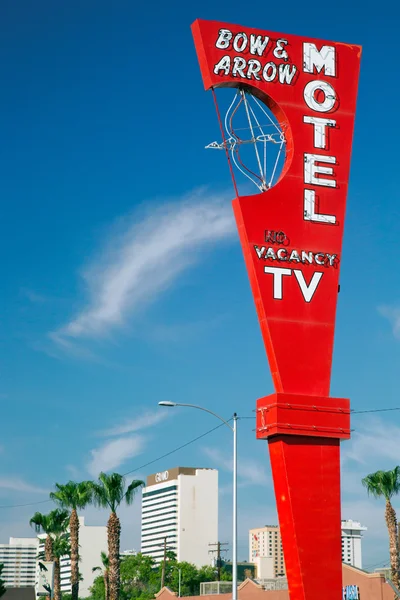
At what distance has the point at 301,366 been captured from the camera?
30969mm

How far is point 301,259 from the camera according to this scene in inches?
1262

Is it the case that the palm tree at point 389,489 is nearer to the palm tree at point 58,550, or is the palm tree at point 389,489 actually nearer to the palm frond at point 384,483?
the palm frond at point 384,483

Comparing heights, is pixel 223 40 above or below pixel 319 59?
above

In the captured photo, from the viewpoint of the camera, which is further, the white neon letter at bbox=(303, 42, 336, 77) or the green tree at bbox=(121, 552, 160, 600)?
the green tree at bbox=(121, 552, 160, 600)

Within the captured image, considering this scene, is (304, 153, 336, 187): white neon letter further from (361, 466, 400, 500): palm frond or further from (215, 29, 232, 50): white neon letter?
(361, 466, 400, 500): palm frond

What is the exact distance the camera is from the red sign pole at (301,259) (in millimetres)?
29766

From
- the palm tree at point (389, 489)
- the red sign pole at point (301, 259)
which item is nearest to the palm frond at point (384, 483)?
the palm tree at point (389, 489)

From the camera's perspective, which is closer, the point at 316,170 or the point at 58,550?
the point at 316,170

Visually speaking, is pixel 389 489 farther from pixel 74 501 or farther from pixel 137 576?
pixel 137 576

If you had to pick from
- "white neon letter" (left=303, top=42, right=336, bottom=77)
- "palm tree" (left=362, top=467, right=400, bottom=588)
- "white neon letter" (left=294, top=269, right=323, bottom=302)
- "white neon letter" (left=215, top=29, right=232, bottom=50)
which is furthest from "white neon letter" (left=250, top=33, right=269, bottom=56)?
"palm tree" (left=362, top=467, right=400, bottom=588)

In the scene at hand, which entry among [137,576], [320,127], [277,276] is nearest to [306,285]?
[277,276]

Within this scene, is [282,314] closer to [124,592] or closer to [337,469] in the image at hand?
[337,469]

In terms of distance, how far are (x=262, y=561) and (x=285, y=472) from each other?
9324cm

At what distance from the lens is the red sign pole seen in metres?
29.8
